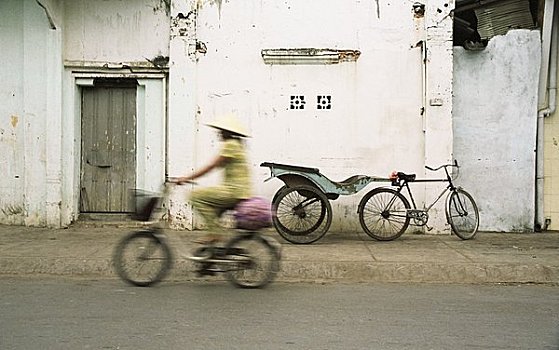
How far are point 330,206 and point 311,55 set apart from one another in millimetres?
2617

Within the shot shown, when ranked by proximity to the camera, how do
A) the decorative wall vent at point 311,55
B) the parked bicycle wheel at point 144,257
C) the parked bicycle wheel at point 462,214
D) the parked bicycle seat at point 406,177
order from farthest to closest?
the decorative wall vent at point 311,55, the parked bicycle wheel at point 462,214, the parked bicycle seat at point 406,177, the parked bicycle wheel at point 144,257

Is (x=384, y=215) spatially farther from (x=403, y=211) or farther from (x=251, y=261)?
(x=251, y=261)

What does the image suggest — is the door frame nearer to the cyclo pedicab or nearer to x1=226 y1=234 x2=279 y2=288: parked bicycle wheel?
the cyclo pedicab

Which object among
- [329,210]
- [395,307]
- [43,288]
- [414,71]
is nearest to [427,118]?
[414,71]

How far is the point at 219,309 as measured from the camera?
6926 millimetres

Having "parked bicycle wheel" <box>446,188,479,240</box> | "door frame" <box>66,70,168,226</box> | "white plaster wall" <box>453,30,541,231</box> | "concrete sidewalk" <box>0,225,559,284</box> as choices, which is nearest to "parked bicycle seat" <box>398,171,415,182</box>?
"parked bicycle wheel" <box>446,188,479,240</box>

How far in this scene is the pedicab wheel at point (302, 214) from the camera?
33.5ft

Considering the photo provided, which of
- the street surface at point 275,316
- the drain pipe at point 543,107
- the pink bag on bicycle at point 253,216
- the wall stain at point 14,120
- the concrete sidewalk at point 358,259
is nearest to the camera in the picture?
the street surface at point 275,316

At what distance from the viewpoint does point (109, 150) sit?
11961 mm

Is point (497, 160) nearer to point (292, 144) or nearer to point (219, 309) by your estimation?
point (292, 144)

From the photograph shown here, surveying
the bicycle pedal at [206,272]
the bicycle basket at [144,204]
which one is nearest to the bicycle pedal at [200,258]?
the bicycle pedal at [206,272]

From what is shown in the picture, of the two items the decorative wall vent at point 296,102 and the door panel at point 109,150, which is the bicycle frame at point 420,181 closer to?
the decorative wall vent at point 296,102

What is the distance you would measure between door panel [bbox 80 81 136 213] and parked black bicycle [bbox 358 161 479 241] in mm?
4144

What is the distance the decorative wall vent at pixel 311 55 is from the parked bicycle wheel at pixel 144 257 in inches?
180
